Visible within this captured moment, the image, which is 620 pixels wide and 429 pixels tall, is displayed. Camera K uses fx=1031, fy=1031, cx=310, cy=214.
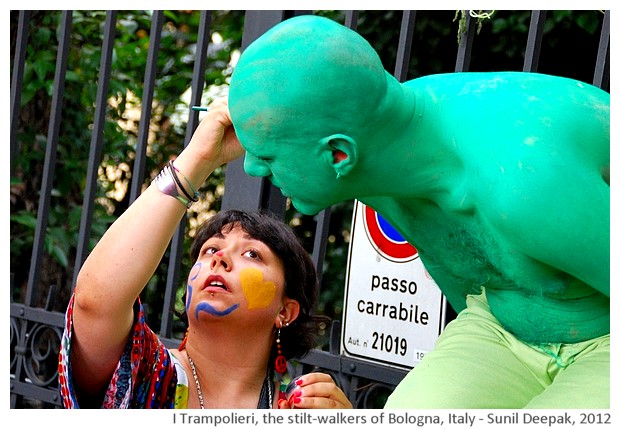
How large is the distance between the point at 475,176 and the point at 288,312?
32.6 inches

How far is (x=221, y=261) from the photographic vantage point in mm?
2387

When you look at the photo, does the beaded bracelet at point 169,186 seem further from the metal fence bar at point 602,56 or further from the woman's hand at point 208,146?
the metal fence bar at point 602,56

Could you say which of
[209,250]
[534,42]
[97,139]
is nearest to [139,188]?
[97,139]

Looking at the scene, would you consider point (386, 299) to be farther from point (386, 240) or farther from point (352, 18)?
point (352, 18)

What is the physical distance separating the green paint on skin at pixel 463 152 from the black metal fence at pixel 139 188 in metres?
0.78

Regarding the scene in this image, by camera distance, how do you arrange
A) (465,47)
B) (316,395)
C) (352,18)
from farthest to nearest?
(352,18) < (465,47) < (316,395)

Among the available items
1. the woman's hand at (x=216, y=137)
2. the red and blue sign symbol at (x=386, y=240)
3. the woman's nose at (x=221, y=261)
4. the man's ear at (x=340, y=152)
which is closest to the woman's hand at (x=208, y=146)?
the woman's hand at (x=216, y=137)

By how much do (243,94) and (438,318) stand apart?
1.06 metres

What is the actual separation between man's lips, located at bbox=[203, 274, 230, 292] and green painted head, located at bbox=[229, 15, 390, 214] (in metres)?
0.60

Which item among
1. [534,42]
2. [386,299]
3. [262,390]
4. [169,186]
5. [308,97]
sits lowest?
[262,390]

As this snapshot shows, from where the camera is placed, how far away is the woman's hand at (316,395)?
7.46 ft

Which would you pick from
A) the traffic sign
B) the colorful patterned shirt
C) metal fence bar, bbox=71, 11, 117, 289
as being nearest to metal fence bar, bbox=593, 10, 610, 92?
the traffic sign
